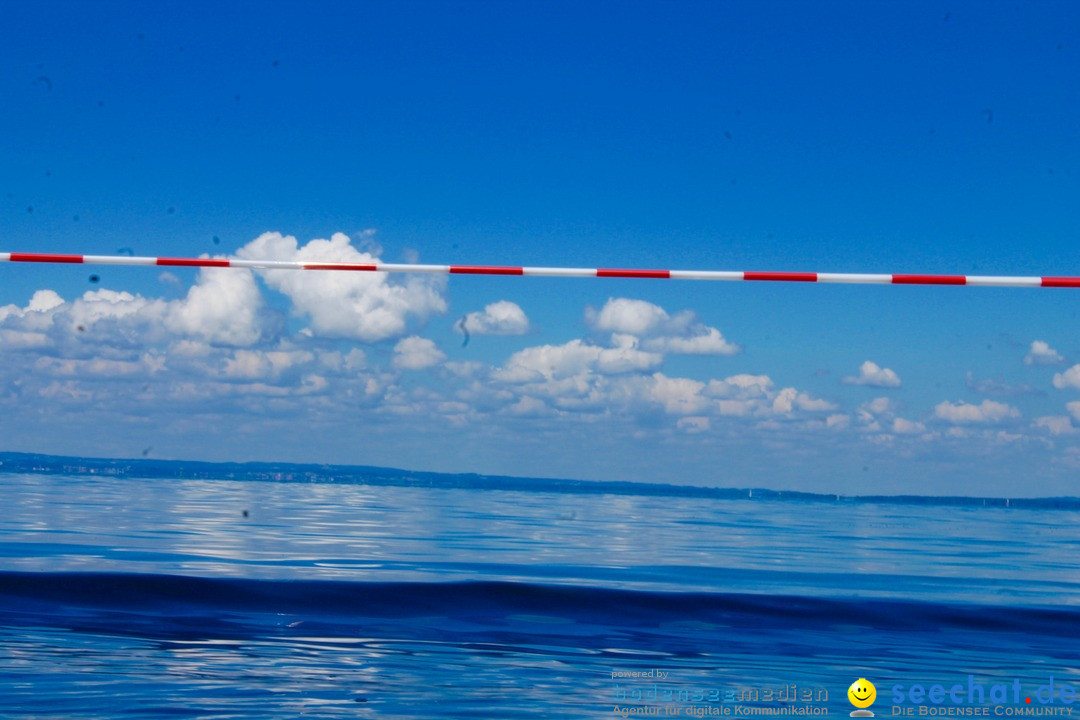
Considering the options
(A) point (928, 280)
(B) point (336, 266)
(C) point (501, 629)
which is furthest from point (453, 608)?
(A) point (928, 280)

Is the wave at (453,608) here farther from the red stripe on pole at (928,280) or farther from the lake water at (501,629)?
the red stripe on pole at (928,280)

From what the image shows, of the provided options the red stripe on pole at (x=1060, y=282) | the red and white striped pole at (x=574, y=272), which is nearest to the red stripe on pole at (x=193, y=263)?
the red and white striped pole at (x=574, y=272)

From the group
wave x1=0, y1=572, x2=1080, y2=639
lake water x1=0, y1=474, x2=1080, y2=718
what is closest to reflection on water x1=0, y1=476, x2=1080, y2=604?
lake water x1=0, y1=474, x2=1080, y2=718

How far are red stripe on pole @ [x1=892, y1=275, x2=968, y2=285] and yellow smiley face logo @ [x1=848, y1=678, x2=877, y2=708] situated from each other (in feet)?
11.8

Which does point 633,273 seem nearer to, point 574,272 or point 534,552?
point 574,272

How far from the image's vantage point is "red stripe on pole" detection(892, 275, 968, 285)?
31.2 ft

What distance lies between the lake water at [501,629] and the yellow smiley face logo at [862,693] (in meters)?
0.07

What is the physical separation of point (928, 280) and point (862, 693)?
12.7 feet

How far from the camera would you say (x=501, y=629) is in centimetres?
1002

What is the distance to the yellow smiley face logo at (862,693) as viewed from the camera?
23.7 feet

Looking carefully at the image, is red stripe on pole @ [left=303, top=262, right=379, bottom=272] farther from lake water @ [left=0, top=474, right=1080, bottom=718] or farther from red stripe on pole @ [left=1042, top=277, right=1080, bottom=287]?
red stripe on pole @ [left=1042, top=277, right=1080, bottom=287]

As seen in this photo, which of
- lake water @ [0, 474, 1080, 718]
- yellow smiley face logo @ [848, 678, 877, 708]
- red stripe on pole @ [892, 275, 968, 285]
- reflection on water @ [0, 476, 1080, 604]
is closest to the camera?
lake water @ [0, 474, 1080, 718]

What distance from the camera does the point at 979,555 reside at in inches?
832

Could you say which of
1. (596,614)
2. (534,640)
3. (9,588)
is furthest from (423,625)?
(9,588)
